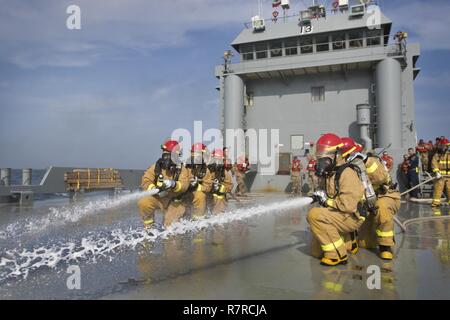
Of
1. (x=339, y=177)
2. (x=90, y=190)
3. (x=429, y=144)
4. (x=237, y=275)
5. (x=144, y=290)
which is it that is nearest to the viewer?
(x=144, y=290)

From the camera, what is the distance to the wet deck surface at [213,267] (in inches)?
123

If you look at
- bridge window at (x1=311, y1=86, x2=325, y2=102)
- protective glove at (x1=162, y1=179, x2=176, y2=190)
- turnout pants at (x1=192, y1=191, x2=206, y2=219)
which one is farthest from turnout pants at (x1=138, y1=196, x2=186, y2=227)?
bridge window at (x1=311, y1=86, x2=325, y2=102)

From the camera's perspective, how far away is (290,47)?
62.1 feet

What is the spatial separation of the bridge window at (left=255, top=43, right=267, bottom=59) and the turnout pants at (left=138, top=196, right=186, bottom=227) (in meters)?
15.2

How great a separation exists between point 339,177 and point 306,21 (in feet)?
53.9

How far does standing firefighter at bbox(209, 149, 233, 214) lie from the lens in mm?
A: 7715

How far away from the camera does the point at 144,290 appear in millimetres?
3123

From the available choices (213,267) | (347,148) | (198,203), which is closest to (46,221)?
(198,203)

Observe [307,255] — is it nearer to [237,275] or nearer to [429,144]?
[237,275]

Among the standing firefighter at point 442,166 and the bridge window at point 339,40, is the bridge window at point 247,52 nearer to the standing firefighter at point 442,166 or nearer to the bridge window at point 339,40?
the bridge window at point 339,40

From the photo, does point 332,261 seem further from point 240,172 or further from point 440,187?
point 240,172

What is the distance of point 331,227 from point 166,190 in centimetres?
294

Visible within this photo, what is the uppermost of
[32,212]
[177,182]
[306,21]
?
[306,21]
